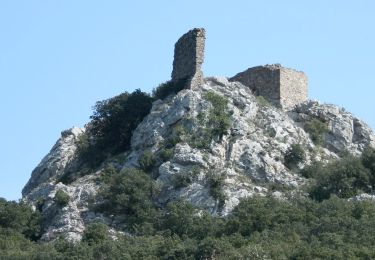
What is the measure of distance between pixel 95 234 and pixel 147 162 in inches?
200

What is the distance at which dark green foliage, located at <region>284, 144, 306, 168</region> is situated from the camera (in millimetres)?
57381

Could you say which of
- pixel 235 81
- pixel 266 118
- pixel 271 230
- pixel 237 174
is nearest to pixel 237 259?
pixel 271 230

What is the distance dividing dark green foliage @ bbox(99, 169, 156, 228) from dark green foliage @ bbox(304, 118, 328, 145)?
24.4 feet

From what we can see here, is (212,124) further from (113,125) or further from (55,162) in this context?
(55,162)

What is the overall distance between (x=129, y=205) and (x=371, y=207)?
8.70 metres

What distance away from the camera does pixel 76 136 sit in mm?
62062

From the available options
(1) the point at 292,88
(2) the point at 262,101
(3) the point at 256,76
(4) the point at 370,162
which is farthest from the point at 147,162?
(1) the point at 292,88

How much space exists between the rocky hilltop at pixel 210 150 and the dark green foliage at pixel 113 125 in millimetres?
594

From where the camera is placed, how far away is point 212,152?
56688 millimetres

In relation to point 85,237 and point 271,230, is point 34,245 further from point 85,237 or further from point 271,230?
point 271,230

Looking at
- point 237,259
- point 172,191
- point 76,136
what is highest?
point 76,136

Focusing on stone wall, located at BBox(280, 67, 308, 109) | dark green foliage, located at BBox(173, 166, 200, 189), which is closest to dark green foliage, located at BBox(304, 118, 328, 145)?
stone wall, located at BBox(280, 67, 308, 109)

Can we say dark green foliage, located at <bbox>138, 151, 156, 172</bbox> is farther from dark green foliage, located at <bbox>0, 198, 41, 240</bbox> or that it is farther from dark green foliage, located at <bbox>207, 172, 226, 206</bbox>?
dark green foliage, located at <bbox>0, 198, 41, 240</bbox>

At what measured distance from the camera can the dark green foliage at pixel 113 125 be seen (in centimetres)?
6038
